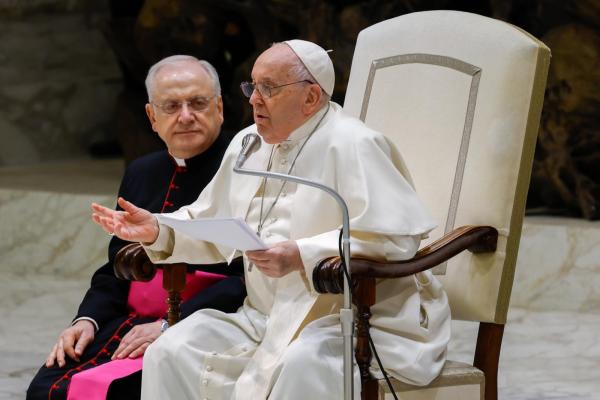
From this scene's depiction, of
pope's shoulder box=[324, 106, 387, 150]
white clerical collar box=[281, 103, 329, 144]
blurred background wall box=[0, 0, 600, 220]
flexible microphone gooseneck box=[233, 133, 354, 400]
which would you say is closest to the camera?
flexible microphone gooseneck box=[233, 133, 354, 400]

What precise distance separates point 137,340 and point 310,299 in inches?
30.0

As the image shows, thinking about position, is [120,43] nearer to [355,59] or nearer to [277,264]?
[355,59]

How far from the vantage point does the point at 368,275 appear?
367 centimetres

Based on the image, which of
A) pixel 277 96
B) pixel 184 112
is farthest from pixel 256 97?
pixel 184 112

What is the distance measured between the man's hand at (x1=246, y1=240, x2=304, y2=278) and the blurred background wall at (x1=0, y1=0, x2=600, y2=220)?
3652 millimetres

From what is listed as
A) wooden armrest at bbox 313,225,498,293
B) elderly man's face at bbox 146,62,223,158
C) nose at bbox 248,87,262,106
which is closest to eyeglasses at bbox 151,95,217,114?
elderly man's face at bbox 146,62,223,158

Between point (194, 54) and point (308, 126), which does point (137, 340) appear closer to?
point (308, 126)

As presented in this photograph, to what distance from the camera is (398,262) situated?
12.4 feet

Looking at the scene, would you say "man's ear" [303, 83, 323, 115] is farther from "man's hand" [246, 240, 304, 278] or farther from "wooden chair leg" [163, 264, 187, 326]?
"wooden chair leg" [163, 264, 187, 326]

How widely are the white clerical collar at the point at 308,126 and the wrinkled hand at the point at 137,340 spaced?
88cm

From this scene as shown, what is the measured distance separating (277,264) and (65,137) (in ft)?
22.8

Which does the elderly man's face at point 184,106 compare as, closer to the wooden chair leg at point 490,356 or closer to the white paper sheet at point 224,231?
the white paper sheet at point 224,231

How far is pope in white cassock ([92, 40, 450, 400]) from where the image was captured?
12.3ft

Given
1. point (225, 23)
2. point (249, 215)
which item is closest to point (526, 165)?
point (249, 215)
